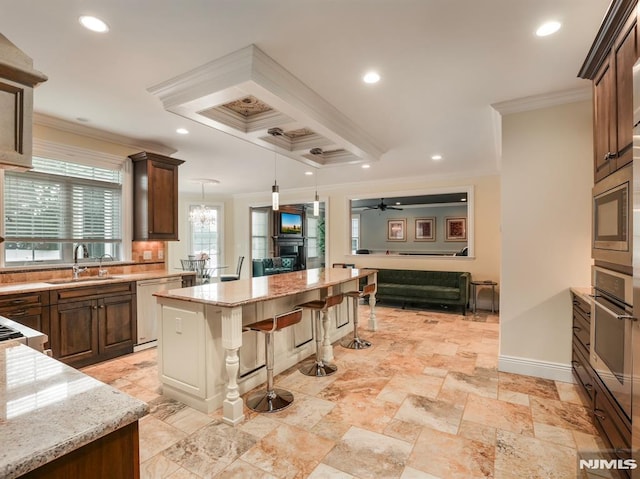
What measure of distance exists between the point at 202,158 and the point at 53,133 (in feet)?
6.52

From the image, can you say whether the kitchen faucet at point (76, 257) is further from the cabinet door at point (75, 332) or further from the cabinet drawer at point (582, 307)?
the cabinet drawer at point (582, 307)

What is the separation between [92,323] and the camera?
3.51m

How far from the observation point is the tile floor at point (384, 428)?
1.94 metres

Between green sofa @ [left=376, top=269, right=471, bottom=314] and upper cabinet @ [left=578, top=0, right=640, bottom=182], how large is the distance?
397 cm

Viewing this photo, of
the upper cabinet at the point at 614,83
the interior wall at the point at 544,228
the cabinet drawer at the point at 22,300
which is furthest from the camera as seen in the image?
the interior wall at the point at 544,228

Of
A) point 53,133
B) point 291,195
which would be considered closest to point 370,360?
point 53,133

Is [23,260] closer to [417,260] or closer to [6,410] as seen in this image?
[6,410]

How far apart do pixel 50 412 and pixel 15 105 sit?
1032mm

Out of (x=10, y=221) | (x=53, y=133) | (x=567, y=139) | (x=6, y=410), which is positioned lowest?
(x=6, y=410)

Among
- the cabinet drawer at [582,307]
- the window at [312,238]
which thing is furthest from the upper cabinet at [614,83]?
the window at [312,238]

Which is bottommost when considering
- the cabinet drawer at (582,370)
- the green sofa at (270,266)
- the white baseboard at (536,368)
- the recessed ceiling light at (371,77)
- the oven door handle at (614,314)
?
the white baseboard at (536,368)

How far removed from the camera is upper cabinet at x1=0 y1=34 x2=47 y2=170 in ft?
3.66

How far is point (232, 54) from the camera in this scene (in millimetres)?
2322

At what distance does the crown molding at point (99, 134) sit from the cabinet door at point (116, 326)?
6.40 feet
